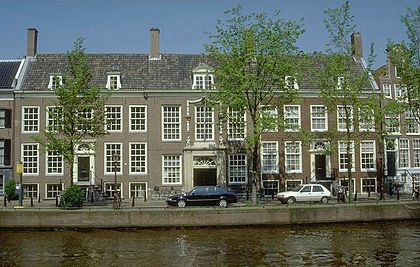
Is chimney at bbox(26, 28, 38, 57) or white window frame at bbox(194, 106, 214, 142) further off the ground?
chimney at bbox(26, 28, 38, 57)

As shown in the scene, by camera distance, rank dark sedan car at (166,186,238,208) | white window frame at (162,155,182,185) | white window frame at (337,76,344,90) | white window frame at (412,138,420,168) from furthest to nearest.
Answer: white window frame at (412,138,420,168)
white window frame at (162,155,182,185)
white window frame at (337,76,344,90)
dark sedan car at (166,186,238,208)

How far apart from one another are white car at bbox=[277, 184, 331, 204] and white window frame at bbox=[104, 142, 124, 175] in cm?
1482

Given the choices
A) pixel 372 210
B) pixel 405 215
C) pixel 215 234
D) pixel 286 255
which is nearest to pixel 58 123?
pixel 215 234

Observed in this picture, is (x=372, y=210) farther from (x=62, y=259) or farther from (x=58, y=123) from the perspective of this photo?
(x=58, y=123)

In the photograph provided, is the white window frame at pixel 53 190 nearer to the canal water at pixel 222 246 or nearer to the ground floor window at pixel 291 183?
the canal water at pixel 222 246

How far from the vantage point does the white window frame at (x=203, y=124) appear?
41.7 metres

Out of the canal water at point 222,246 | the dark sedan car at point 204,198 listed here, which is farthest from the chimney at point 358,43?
the dark sedan car at point 204,198

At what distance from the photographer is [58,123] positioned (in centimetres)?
3262

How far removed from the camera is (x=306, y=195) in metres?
34.2

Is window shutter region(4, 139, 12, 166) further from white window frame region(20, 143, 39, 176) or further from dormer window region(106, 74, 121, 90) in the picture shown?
dormer window region(106, 74, 121, 90)

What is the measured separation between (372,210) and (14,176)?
29.3 m

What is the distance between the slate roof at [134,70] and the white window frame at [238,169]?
7.60 metres

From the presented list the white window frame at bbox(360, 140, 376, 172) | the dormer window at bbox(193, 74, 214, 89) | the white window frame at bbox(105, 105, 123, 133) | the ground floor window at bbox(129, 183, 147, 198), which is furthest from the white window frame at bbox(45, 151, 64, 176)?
the white window frame at bbox(360, 140, 376, 172)

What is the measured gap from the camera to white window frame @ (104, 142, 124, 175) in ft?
135
